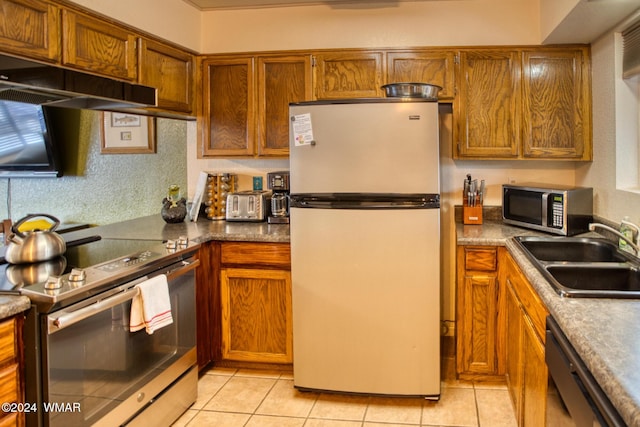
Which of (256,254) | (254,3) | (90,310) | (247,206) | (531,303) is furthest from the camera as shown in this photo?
(247,206)

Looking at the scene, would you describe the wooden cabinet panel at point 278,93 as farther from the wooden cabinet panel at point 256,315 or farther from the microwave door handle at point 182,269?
the microwave door handle at point 182,269

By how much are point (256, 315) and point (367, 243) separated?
846 mm

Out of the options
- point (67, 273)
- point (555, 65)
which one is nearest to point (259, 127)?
point (67, 273)

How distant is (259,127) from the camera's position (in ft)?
10.6

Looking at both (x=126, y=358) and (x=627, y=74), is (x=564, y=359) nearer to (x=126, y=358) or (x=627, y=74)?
(x=126, y=358)

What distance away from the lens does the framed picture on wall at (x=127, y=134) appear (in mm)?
3555

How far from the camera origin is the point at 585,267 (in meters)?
1.91

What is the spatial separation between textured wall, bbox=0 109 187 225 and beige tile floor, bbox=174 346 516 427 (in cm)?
149

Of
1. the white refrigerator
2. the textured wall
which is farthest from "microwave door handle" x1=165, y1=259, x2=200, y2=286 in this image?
the textured wall

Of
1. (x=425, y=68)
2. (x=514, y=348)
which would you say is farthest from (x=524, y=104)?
(x=514, y=348)

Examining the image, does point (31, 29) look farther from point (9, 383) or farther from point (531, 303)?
point (531, 303)

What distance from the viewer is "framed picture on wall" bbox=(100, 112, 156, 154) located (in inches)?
140

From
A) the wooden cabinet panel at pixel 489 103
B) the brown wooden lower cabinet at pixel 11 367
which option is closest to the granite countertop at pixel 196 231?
the brown wooden lower cabinet at pixel 11 367

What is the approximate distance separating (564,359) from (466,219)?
1848 millimetres
